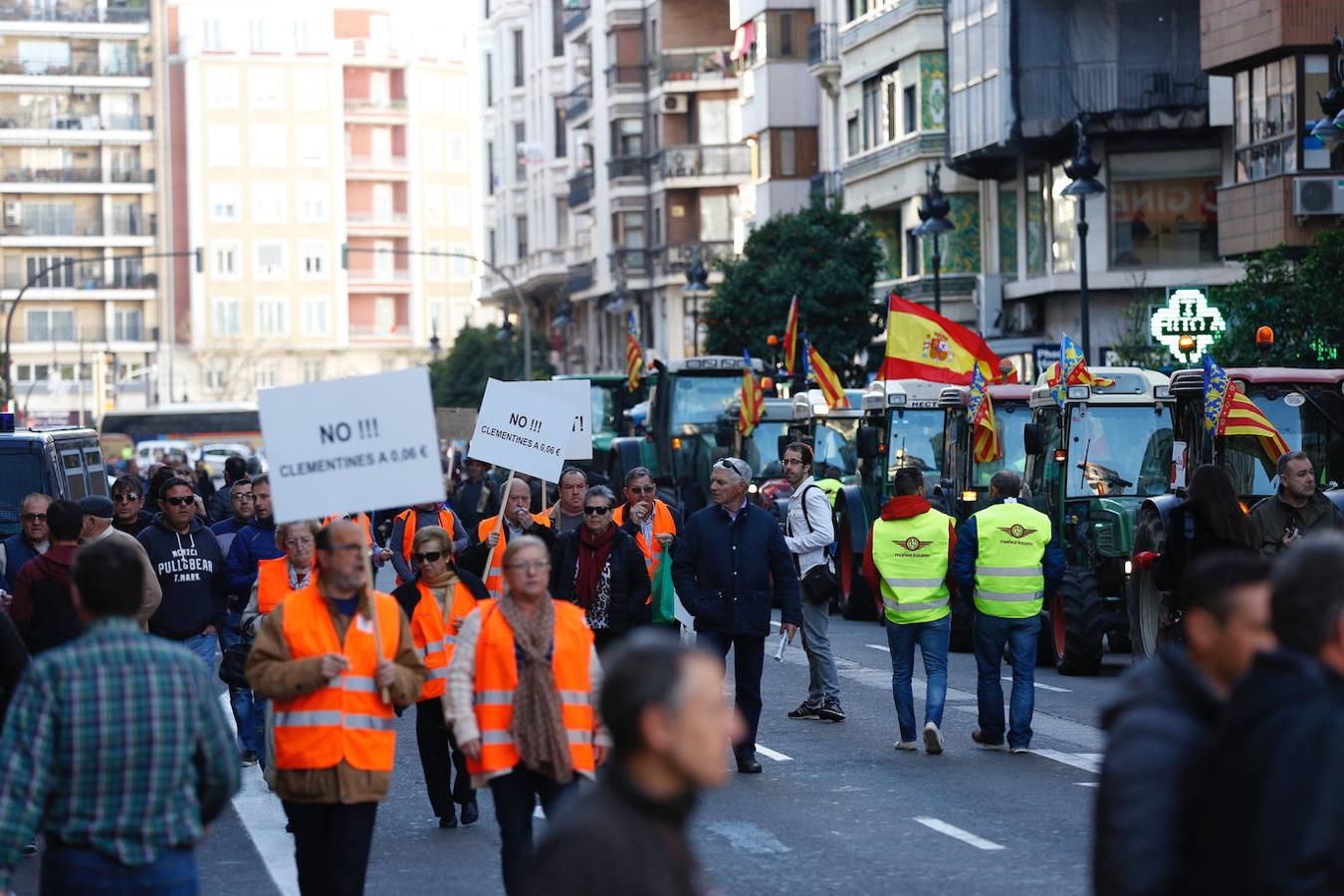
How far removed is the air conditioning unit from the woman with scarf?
2550cm

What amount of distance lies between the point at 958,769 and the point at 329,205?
12354cm

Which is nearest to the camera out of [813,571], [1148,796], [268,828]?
[1148,796]

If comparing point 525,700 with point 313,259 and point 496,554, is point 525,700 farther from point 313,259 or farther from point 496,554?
point 313,259

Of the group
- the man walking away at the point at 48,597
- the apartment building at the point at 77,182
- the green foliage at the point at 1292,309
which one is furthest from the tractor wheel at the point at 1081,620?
the apartment building at the point at 77,182

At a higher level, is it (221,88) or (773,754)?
(221,88)

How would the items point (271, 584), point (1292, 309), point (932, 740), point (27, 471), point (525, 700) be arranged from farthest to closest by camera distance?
point (1292, 309) → point (27, 471) → point (932, 740) → point (271, 584) → point (525, 700)

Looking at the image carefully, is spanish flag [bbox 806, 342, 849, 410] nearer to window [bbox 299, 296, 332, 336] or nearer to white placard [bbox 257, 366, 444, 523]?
white placard [bbox 257, 366, 444, 523]

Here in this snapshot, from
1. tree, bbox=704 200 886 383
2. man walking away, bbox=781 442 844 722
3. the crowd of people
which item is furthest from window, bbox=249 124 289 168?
man walking away, bbox=781 442 844 722

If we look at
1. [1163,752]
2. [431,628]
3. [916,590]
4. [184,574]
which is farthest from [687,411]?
[1163,752]

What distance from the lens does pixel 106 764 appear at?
6586 mm

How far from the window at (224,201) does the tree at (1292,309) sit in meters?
108

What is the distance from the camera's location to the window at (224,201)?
133500 millimetres

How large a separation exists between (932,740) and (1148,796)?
387 inches

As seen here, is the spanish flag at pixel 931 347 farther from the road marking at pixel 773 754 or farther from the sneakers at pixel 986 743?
the road marking at pixel 773 754
